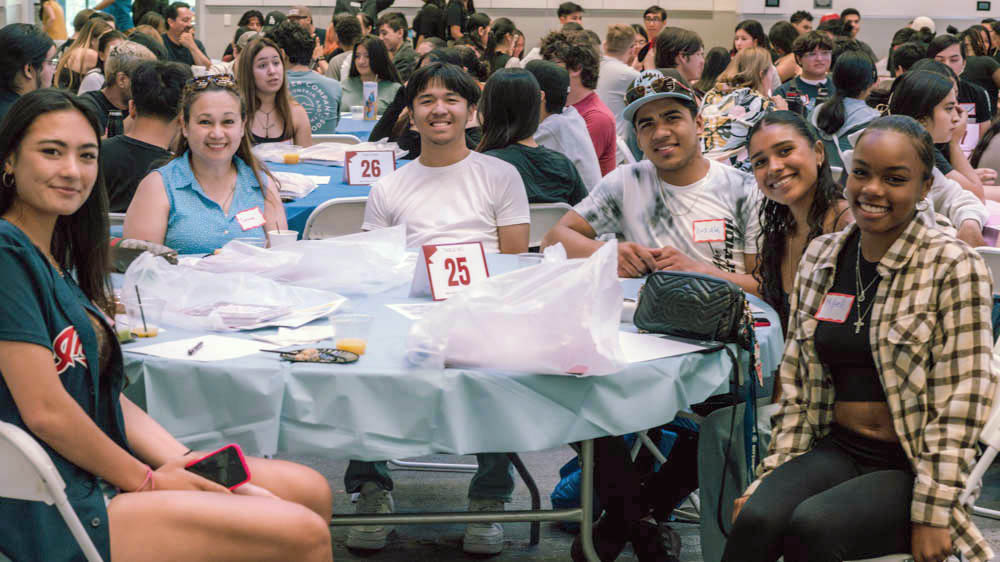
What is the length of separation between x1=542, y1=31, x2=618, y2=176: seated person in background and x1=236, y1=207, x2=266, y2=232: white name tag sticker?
2478mm

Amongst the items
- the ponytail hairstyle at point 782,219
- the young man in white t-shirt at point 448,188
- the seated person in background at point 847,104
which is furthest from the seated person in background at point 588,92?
the ponytail hairstyle at point 782,219

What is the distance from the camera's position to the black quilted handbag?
220 centimetres

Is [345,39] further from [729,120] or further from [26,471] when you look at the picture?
[26,471]

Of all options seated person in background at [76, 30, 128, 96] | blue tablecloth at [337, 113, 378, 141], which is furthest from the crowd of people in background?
seated person in background at [76, 30, 128, 96]

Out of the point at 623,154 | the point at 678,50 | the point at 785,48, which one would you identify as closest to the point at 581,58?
the point at 623,154

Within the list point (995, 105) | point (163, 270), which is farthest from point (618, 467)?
point (995, 105)

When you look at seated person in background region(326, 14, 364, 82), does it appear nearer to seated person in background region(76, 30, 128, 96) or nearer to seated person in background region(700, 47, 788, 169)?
seated person in background region(76, 30, 128, 96)

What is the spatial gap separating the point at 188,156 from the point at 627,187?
55.6 inches

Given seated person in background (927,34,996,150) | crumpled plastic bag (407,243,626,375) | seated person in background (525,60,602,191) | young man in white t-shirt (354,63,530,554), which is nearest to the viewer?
crumpled plastic bag (407,243,626,375)

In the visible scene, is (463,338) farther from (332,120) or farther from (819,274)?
(332,120)

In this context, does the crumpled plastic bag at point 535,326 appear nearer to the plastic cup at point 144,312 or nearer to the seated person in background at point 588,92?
the plastic cup at point 144,312

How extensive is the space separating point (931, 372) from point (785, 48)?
861cm

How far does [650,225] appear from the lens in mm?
3164

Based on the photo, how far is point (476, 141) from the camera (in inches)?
206
